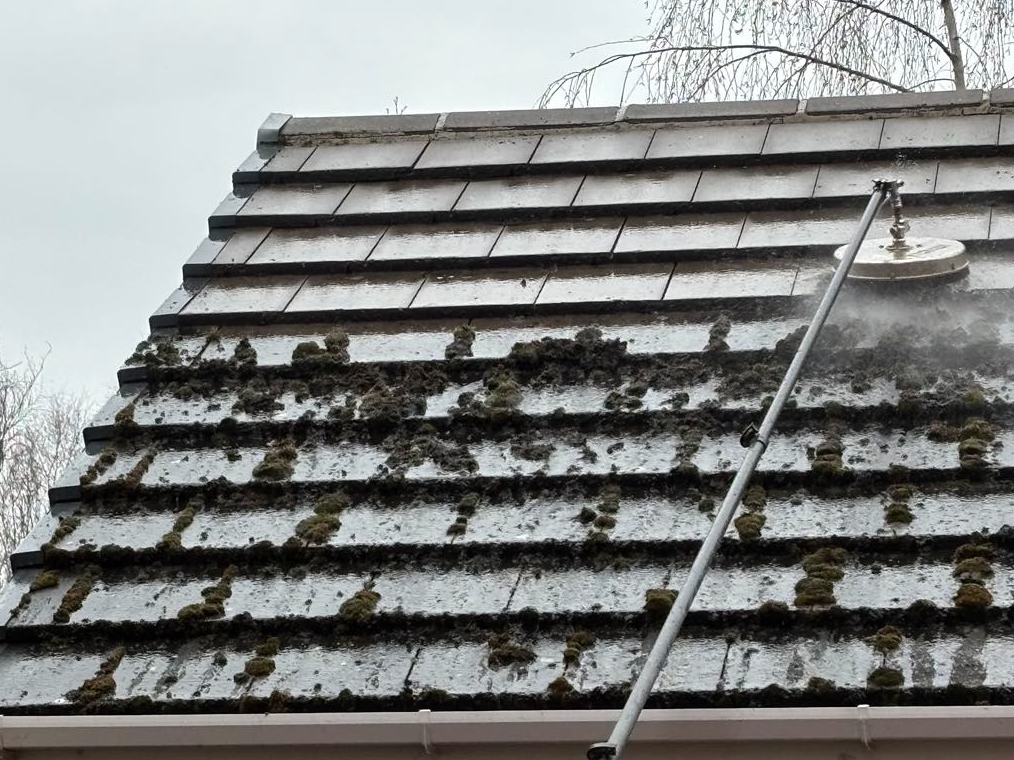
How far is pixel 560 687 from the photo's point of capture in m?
2.73

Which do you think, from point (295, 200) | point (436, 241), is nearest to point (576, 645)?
point (436, 241)

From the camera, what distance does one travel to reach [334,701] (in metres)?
2.81

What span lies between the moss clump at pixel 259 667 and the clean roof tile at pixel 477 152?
214cm

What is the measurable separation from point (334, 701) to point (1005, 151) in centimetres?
259

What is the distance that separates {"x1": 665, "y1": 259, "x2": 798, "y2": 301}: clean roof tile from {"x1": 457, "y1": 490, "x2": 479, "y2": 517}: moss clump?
2.89ft

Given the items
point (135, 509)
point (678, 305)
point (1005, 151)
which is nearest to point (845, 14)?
point (1005, 151)

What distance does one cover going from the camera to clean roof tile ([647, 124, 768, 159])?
4.54m

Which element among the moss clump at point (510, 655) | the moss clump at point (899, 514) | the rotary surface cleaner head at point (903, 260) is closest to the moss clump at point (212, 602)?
the moss clump at point (510, 655)

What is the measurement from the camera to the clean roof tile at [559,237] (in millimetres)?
4141

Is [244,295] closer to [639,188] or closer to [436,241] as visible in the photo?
[436,241]

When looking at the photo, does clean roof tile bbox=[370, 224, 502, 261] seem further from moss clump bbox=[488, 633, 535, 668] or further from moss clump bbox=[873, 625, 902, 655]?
moss clump bbox=[873, 625, 902, 655]

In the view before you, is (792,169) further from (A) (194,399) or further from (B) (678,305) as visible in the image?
(A) (194,399)

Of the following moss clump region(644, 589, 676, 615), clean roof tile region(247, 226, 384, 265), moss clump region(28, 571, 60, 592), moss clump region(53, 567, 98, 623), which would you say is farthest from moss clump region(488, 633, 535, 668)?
clean roof tile region(247, 226, 384, 265)

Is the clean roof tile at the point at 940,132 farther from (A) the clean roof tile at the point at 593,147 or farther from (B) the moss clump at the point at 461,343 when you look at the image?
(B) the moss clump at the point at 461,343
